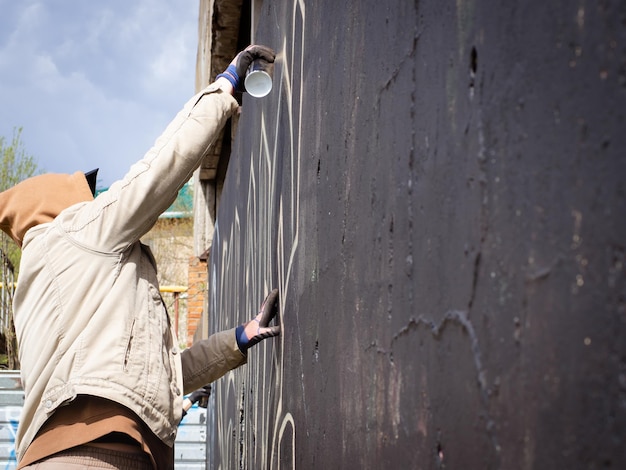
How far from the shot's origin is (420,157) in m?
1.12

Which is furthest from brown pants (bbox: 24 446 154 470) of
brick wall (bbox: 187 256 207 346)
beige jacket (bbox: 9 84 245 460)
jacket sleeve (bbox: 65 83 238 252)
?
brick wall (bbox: 187 256 207 346)

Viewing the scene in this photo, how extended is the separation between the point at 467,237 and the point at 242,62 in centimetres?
218


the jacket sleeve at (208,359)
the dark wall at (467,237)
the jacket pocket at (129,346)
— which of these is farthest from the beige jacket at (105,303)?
the dark wall at (467,237)

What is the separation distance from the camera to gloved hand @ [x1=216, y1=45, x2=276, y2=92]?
2928 millimetres

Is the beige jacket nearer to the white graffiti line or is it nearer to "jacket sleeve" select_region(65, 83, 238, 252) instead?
"jacket sleeve" select_region(65, 83, 238, 252)

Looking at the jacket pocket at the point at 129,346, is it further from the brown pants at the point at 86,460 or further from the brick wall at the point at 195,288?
the brick wall at the point at 195,288

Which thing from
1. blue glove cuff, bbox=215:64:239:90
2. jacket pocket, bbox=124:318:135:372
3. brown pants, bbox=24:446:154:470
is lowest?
brown pants, bbox=24:446:154:470

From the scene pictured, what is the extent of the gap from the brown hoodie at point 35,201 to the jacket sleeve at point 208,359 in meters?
0.72

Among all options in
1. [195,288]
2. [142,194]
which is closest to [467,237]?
[142,194]

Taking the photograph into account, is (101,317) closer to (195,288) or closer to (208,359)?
(208,359)

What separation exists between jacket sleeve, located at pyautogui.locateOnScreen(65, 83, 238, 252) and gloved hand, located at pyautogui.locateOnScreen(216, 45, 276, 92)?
348 mm

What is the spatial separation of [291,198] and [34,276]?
0.86 meters

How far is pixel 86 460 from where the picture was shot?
2.35 m

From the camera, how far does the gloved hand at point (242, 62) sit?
2.93 metres
